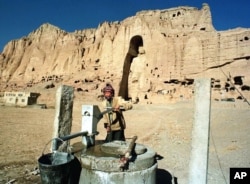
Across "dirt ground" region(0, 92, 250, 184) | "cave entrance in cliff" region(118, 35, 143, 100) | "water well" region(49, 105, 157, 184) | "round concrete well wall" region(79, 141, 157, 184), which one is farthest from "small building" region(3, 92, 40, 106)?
"round concrete well wall" region(79, 141, 157, 184)

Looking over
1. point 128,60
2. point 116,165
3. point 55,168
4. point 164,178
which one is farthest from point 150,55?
point 55,168

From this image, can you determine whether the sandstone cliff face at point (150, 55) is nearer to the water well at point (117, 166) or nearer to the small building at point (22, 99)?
the small building at point (22, 99)

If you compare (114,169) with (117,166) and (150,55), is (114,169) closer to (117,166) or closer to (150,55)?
(117,166)

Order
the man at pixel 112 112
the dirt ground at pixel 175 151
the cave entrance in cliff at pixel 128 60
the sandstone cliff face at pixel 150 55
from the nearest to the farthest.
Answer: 1. the man at pixel 112 112
2. the dirt ground at pixel 175 151
3. the sandstone cliff face at pixel 150 55
4. the cave entrance in cliff at pixel 128 60

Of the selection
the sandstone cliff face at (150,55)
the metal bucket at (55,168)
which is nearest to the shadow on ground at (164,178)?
the metal bucket at (55,168)

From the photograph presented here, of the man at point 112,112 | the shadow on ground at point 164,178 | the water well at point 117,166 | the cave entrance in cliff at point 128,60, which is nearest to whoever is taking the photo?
the water well at point 117,166

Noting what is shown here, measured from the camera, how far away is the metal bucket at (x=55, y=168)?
3943 mm

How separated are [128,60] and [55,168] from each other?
127ft

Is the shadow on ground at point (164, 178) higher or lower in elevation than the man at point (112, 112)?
lower

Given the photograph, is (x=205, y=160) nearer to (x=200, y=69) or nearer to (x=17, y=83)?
(x=200, y=69)

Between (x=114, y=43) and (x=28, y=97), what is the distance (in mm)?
18515

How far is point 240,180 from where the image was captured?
4.98m

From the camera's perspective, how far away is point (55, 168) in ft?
13.0

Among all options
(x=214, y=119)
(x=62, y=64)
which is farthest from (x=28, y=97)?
(x=214, y=119)
